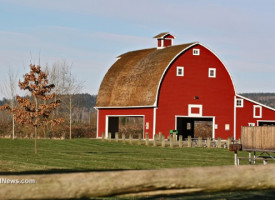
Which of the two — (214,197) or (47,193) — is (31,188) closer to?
(47,193)

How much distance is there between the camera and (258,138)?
75.3ft

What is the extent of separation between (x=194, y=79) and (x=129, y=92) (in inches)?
247

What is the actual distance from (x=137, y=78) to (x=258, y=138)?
3034cm

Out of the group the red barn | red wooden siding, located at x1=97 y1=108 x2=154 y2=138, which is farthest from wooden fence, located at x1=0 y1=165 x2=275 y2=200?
red wooden siding, located at x1=97 y1=108 x2=154 y2=138

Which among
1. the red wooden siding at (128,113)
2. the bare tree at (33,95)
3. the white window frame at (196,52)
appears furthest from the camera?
the white window frame at (196,52)

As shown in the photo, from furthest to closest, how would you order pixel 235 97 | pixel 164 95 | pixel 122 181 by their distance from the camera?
pixel 235 97 → pixel 164 95 → pixel 122 181

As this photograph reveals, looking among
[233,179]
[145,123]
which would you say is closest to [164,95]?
[145,123]

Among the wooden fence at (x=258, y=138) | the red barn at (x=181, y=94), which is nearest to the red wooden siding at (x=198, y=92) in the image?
the red barn at (x=181, y=94)

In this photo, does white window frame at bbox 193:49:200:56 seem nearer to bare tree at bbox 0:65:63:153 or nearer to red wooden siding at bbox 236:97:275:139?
red wooden siding at bbox 236:97:275:139

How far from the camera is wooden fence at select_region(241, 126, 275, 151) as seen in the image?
74.1 ft

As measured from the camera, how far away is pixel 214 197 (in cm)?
1212

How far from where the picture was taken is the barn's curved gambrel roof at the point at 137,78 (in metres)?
50.2

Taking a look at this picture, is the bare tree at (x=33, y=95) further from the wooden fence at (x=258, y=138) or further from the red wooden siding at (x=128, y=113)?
the red wooden siding at (x=128, y=113)

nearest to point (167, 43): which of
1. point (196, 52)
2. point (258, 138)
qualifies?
point (196, 52)
